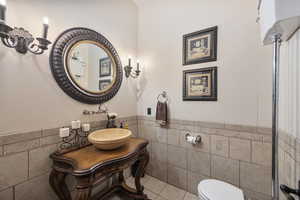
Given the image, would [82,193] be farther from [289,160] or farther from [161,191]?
[289,160]

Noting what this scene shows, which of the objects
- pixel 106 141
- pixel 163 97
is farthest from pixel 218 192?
pixel 163 97

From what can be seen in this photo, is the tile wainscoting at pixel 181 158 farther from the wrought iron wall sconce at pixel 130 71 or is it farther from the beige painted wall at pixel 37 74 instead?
the wrought iron wall sconce at pixel 130 71

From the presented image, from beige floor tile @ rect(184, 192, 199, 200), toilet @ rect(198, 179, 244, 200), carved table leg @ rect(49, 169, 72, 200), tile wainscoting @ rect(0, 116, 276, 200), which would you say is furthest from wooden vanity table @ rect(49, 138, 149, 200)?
beige floor tile @ rect(184, 192, 199, 200)

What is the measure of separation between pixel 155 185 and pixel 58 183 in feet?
4.03

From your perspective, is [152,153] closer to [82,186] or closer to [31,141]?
[82,186]

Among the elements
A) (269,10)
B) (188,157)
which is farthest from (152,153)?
(269,10)

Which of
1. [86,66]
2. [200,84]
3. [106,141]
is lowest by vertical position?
[106,141]

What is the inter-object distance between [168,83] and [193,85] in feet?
1.19

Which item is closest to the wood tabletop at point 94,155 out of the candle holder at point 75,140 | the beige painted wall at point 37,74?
the candle holder at point 75,140

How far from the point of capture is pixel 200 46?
164 centimetres

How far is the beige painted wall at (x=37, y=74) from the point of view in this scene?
1048 mm

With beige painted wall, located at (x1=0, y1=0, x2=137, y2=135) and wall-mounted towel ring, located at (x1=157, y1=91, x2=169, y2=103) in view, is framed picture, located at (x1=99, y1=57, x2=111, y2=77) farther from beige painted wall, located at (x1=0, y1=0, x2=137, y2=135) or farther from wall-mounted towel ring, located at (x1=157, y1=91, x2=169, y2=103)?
wall-mounted towel ring, located at (x1=157, y1=91, x2=169, y2=103)

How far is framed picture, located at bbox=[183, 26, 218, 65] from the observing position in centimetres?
154

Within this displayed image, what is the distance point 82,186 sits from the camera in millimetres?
985
